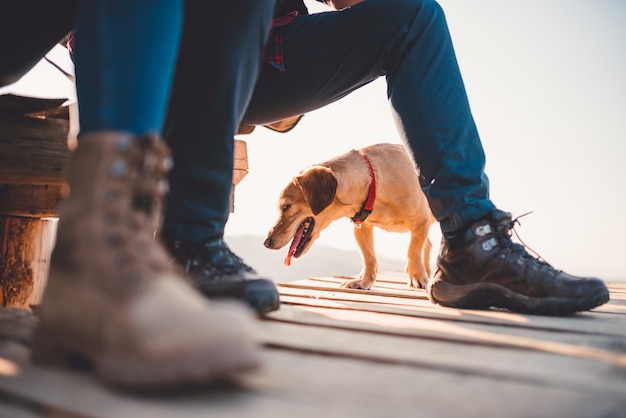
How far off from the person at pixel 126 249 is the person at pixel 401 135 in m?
0.44

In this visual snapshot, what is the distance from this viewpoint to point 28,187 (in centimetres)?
222

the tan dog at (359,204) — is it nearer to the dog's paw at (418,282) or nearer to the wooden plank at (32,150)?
the dog's paw at (418,282)

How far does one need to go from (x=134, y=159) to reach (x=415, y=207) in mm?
2723

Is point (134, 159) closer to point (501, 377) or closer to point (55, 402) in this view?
point (55, 402)

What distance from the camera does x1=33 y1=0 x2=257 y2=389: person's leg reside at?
586mm

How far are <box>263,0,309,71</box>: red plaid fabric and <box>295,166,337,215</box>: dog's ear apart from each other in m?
1.30

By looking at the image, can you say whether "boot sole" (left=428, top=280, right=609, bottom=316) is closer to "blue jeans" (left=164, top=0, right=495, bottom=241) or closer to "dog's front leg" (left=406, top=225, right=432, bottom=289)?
"blue jeans" (left=164, top=0, right=495, bottom=241)

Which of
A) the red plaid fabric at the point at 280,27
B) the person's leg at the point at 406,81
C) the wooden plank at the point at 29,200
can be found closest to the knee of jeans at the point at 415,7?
the person's leg at the point at 406,81

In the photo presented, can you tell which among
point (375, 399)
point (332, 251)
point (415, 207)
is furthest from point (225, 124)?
point (332, 251)

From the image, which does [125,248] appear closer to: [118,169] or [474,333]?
[118,169]

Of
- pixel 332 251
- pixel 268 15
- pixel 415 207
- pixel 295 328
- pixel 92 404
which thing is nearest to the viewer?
pixel 92 404

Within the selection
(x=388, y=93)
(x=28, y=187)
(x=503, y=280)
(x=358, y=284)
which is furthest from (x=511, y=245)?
(x=28, y=187)

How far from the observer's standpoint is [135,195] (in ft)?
2.33

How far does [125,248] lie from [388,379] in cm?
42
